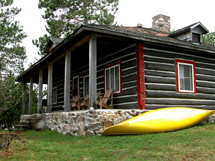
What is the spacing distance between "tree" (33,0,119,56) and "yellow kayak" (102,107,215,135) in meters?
16.7

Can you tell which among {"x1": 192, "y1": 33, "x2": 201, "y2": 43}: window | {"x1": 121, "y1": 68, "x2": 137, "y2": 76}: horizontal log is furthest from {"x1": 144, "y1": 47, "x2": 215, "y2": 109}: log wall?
{"x1": 192, "y1": 33, "x2": 201, "y2": 43}: window

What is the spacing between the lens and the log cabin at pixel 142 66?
1022cm

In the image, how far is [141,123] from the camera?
29.2 ft

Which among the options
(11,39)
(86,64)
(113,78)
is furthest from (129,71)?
(11,39)

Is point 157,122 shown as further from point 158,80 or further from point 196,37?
point 196,37

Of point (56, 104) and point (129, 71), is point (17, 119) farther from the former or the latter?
point (129, 71)

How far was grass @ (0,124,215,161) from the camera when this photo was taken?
6.20 m

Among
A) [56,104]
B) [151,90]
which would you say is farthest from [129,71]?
[56,104]

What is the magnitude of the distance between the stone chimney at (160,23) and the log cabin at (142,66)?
4.10m

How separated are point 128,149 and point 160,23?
42.5 ft

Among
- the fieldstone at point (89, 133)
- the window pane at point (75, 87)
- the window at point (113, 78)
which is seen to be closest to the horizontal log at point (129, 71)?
the window at point (113, 78)

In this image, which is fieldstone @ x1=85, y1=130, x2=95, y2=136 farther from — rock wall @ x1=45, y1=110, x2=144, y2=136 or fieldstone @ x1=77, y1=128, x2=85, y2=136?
fieldstone @ x1=77, y1=128, x2=85, y2=136

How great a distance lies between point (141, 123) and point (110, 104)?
11.2ft

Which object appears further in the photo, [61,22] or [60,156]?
[61,22]
